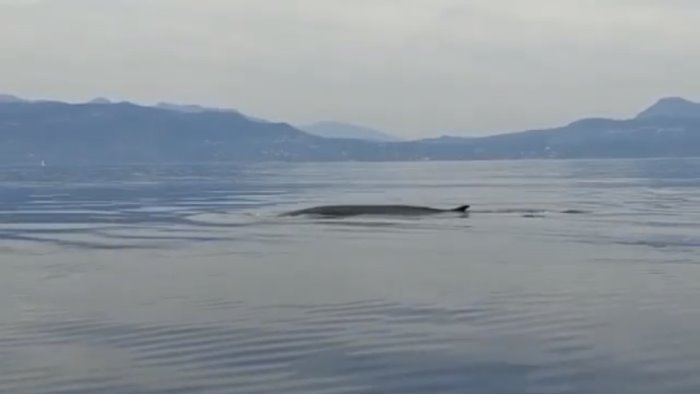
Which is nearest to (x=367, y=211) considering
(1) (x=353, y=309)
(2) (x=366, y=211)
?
(2) (x=366, y=211)

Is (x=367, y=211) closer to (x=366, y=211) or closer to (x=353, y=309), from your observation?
(x=366, y=211)

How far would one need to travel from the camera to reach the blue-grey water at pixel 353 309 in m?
15.2

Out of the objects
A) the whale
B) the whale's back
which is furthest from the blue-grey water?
the whale's back

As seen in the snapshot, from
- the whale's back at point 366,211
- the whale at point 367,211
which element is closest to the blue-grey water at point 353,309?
the whale at point 367,211

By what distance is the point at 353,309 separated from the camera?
2089cm

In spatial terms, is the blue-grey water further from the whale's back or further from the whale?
the whale's back

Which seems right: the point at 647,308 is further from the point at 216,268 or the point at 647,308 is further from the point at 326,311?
the point at 216,268

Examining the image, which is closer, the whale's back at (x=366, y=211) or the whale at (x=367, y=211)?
the whale at (x=367, y=211)

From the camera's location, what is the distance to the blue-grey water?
15.2m

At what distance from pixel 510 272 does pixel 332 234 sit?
1309 cm

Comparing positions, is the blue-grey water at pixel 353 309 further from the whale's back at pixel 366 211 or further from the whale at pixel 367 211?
the whale's back at pixel 366 211

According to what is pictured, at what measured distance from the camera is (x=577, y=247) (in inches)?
1286

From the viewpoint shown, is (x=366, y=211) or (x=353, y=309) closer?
(x=353, y=309)

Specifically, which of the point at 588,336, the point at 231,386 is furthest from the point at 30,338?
A: the point at 588,336
